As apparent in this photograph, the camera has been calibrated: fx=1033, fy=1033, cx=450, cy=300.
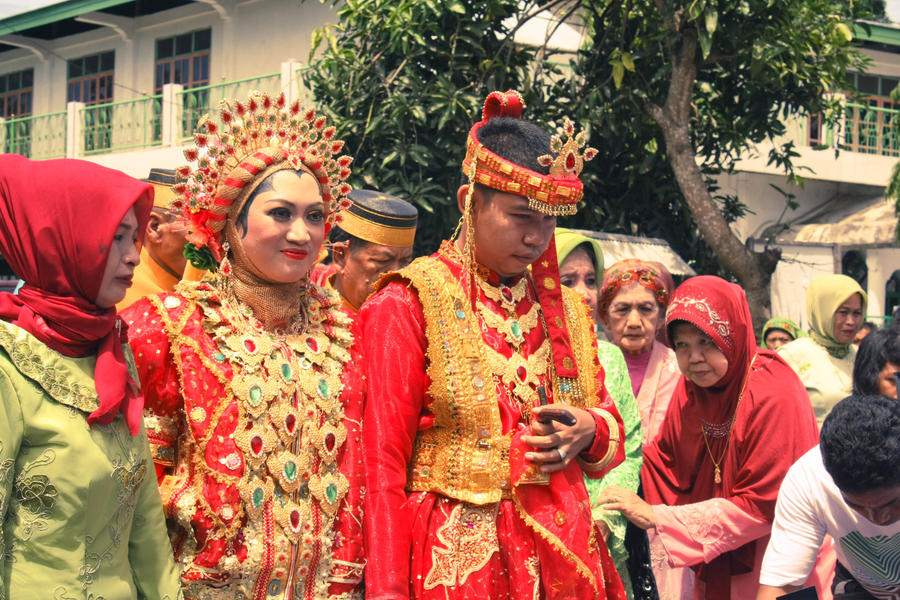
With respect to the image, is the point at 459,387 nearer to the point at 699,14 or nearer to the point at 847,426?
the point at 847,426

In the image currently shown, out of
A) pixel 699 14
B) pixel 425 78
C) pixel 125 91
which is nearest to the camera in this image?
pixel 699 14

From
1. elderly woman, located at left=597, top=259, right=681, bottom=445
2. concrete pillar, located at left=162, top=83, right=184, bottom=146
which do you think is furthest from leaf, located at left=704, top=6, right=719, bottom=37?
concrete pillar, located at left=162, top=83, right=184, bottom=146

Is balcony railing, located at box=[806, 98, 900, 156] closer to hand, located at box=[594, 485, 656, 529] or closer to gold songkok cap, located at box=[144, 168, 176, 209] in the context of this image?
gold songkok cap, located at box=[144, 168, 176, 209]

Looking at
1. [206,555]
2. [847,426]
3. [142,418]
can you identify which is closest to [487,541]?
[206,555]

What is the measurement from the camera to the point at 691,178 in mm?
8820

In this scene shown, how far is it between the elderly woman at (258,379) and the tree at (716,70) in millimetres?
6095

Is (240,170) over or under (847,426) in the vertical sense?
→ over

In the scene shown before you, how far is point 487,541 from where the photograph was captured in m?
2.64

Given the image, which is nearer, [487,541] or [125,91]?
[487,541]

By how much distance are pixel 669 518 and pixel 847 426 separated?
0.84 metres

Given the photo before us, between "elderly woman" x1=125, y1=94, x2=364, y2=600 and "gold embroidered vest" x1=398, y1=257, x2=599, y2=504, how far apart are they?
7.8 inches

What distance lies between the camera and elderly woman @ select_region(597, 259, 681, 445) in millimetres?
4285

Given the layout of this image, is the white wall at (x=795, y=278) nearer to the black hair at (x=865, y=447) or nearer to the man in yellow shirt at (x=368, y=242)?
the man in yellow shirt at (x=368, y=242)

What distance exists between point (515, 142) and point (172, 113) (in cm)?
1278
